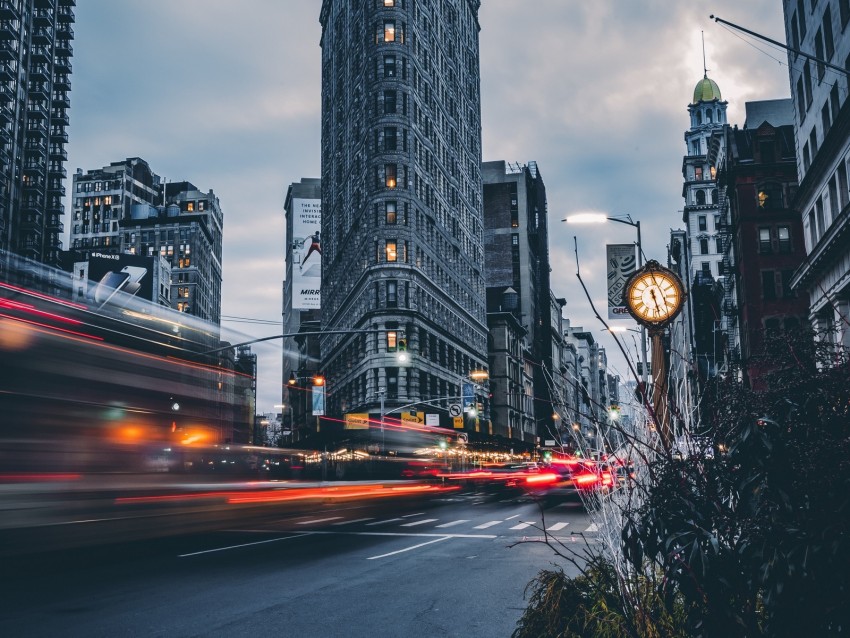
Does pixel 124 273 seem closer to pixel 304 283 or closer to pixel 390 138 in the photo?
pixel 304 283

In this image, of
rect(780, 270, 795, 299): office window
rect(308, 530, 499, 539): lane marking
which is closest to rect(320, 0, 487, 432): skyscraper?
rect(780, 270, 795, 299): office window

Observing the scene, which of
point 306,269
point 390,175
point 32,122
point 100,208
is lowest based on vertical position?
point 390,175

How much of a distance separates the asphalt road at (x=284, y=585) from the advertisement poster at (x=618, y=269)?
4.80 m

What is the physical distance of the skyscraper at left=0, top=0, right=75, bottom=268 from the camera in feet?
313

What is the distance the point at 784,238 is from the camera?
66000 mm

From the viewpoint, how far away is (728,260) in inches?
2958

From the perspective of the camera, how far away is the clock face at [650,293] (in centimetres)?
985

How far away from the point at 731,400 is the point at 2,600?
10.9 meters

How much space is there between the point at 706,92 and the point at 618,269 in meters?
161

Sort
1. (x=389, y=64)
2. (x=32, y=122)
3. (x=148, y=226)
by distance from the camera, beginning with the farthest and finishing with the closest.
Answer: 1. (x=148, y=226)
2. (x=32, y=122)
3. (x=389, y=64)

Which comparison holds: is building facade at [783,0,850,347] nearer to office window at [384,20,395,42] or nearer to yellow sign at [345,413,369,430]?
yellow sign at [345,413,369,430]

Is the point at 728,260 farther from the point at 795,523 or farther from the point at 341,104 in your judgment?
the point at 795,523

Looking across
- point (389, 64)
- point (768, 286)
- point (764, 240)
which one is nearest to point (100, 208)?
point (389, 64)

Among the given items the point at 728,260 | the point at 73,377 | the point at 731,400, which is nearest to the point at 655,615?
the point at 731,400
